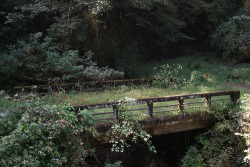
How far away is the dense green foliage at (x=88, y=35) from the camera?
39.8 ft

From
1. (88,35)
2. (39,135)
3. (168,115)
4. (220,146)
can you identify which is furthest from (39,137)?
(88,35)

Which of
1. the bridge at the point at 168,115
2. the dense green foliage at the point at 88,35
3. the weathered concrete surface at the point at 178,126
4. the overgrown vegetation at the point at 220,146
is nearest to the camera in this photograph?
the bridge at the point at 168,115

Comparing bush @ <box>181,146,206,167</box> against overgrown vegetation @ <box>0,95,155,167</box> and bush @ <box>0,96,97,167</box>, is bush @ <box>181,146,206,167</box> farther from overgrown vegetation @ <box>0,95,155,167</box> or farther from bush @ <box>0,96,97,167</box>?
bush @ <box>0,96,97,167</box>

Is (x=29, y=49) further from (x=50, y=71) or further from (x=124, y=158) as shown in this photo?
(x=124, y=158)

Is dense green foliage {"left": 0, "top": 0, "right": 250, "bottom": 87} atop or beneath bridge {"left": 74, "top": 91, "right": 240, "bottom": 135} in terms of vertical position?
atop

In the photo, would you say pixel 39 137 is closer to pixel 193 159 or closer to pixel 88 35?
pixel 193 159

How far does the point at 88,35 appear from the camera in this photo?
14.9m

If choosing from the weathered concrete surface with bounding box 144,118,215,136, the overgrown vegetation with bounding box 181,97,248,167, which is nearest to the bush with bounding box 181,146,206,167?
the overgrown vegetation with bounding box 181,97,248,167

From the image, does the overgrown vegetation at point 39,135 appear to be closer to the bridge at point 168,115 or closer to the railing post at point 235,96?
the bridge at point 168,115

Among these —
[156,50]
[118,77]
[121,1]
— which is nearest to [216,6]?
[156,50]

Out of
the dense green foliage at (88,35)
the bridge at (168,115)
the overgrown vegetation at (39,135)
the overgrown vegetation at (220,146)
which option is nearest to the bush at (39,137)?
the overgrown vegetation at (39,135)

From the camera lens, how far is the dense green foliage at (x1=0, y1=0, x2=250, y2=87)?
12125mm

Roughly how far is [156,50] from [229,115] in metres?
17.6

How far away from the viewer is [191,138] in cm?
854
